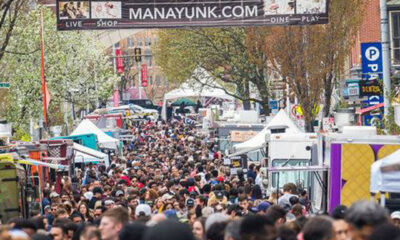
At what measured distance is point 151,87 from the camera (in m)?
184

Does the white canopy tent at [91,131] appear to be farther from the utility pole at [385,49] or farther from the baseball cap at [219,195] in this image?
the baseball cap at [219,195]

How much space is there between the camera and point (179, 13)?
29.1 m

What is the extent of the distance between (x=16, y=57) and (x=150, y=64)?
459 ft

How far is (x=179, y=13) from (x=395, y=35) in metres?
15.7

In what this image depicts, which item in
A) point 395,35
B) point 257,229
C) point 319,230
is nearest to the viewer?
point 257,229

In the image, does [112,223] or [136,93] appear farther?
[136,93]

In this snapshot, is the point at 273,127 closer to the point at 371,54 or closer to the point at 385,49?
the point at 371,54

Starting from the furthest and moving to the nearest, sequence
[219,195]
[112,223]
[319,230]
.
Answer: [219,195] → [112,223] → [319,230]

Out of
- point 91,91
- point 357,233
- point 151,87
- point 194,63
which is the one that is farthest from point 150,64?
point 357,233

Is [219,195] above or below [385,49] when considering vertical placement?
below

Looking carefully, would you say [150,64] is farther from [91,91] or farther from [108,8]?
[108,8]

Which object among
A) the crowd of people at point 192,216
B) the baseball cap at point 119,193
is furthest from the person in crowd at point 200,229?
the baseball cap at point 119,193

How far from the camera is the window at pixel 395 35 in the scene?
140 ft

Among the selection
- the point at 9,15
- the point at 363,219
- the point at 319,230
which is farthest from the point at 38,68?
the point at 363,219
